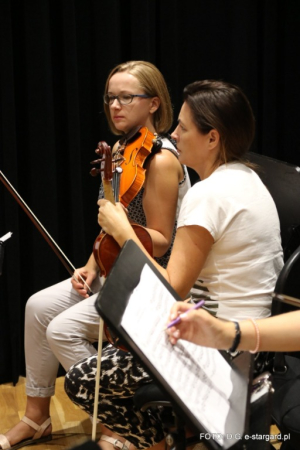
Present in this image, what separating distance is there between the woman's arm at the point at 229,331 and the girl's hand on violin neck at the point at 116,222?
2.16 feet

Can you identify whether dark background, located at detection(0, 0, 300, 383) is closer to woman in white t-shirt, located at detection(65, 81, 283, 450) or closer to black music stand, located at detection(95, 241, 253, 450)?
woman in white t-shirt, located at detection(65, 81, 283, 450)

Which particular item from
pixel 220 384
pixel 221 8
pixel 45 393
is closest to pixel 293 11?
pixel 221 8

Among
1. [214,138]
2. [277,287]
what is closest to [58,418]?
[277,287]

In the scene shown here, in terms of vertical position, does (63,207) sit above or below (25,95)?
below

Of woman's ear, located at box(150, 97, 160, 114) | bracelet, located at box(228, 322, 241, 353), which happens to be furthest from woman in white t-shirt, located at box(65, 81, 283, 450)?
woman's ear, located at box(150, 97, 160, 114)

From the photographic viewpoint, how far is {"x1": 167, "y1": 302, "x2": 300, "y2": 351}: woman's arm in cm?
111

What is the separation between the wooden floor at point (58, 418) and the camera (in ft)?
7.79

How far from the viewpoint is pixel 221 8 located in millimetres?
3197

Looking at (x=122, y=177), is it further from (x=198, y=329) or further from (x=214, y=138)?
(x=198, y=329)

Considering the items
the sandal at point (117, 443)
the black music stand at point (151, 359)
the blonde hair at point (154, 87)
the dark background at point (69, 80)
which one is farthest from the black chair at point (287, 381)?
the dark background at point (69, 80)

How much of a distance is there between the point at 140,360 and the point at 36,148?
79.2 inches

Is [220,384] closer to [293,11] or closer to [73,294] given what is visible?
[73,294]

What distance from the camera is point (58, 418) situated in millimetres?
2570

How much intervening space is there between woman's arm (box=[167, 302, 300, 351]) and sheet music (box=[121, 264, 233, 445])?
4 centimetres
